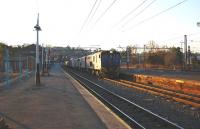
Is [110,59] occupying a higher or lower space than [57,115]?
higher

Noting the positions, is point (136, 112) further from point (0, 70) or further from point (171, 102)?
point (0, 70)

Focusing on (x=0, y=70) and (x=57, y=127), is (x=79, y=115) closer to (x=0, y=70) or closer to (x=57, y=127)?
(x=57, y=127)

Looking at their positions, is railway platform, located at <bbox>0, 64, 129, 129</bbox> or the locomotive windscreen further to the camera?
the locomotive windscreen

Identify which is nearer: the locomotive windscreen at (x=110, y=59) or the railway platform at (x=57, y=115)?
the railway platform at (x=57, y=115)

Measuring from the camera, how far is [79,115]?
1384 centimetres

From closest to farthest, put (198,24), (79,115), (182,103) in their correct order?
(79,115)
(182,103)
(198,24)

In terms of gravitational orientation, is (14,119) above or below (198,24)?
below

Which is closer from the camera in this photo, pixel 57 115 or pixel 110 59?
pixel 57 115

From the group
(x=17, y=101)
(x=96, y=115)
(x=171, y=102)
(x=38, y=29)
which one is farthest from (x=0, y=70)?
(x=96, y=115)

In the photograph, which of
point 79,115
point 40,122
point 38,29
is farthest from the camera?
point 38,29

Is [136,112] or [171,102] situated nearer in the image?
[136,112]

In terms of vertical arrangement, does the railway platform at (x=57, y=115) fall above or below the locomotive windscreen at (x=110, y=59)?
below

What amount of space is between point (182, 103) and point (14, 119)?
8.40 meters

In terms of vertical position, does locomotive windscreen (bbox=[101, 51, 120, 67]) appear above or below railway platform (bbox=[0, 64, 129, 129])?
above
